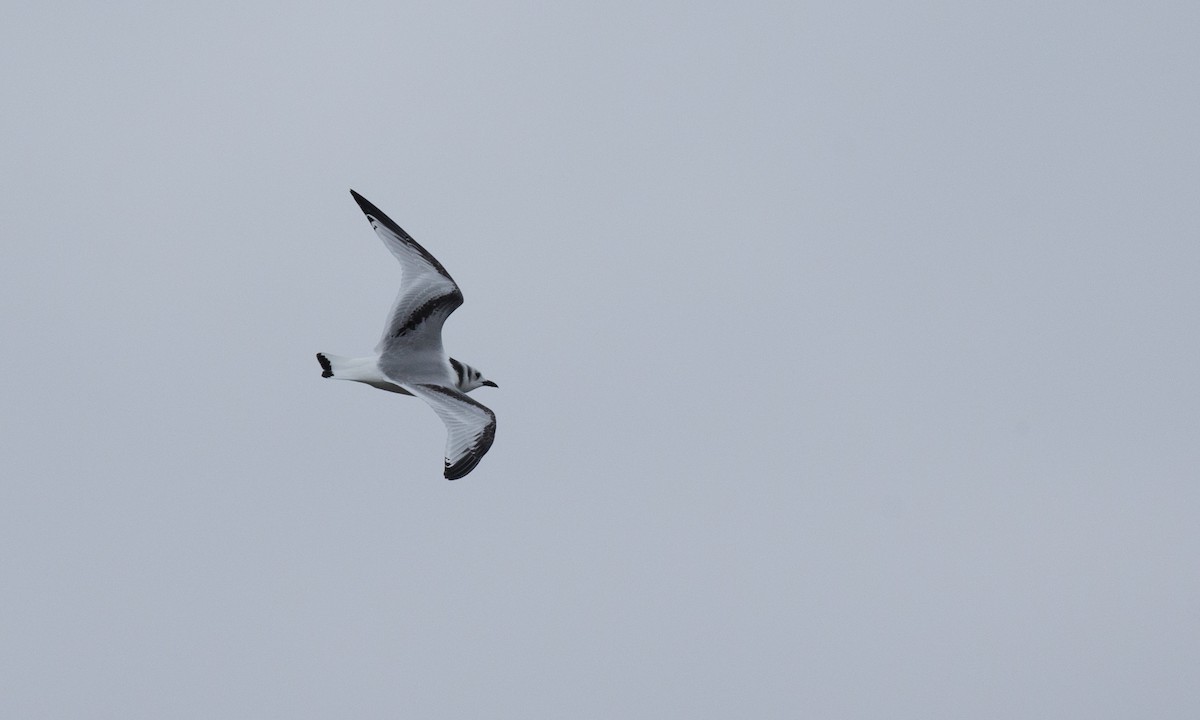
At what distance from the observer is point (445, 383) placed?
23031 millimetres

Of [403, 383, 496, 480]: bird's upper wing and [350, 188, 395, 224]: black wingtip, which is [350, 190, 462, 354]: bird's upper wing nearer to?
[350, 188, 395, 224]: black wingtip

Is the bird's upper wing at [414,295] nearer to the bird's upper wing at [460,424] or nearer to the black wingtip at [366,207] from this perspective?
the black wingtip at [366,207]

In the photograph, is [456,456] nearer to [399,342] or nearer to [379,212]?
[399,342]

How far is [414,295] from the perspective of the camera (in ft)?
77.3

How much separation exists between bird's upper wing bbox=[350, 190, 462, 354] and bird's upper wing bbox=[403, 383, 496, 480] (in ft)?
3.30

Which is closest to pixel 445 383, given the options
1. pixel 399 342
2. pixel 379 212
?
pixel 399 342

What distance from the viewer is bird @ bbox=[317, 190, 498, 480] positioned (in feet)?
70.6

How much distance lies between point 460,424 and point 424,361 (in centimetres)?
189

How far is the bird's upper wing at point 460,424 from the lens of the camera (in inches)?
829

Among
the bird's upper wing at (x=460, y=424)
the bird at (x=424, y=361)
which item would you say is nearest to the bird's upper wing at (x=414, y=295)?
the bird at (x=424, y=361)

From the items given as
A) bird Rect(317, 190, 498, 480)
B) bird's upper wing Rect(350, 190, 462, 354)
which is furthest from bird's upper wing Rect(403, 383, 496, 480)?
bird's upper wing Rect(350, 190, 462, 354)

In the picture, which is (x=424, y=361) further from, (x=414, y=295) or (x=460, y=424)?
(x=460, y=424)

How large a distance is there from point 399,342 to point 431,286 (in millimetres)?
1167

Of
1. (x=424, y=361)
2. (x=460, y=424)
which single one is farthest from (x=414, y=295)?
(x=460, y=424)
